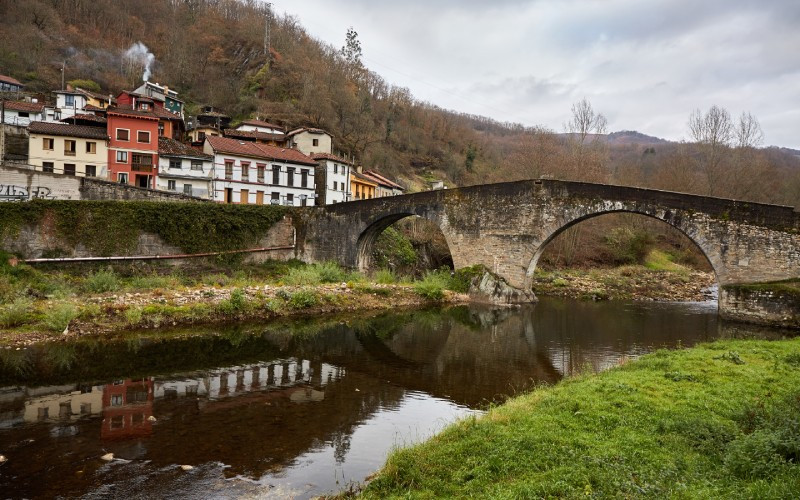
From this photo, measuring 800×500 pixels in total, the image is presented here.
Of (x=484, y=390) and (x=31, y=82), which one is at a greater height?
(x=31, y=82)

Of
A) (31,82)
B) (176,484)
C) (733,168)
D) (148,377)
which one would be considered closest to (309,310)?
(148,377)

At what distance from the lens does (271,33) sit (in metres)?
78.2

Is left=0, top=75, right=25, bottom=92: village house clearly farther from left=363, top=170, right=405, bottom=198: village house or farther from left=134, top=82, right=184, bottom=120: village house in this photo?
left=363, top=170, right=405, bottom=198: village house

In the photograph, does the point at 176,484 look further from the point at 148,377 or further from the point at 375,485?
the point at 148,377

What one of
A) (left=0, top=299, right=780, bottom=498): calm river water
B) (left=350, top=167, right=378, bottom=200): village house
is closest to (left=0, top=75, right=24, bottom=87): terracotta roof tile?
(left=350, top=167, right=378, bottom=200): village house

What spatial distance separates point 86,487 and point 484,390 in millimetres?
8135

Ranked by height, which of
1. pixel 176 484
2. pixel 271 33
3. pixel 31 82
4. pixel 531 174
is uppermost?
pixel 271 33

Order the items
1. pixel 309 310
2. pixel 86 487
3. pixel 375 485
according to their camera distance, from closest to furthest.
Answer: pixel 375 485 → pixel 86 487 → pixel 309 310

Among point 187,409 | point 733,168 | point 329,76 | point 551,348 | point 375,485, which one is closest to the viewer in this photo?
point 375,485

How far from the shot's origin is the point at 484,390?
11.9 meters

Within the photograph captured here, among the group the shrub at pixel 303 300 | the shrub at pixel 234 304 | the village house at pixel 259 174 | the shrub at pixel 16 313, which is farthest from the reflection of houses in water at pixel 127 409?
the village house at pixel 259 174

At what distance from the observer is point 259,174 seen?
37.6m

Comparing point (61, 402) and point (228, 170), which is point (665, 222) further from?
point (228, 170)

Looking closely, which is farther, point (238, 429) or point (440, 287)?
point (440, 287)
